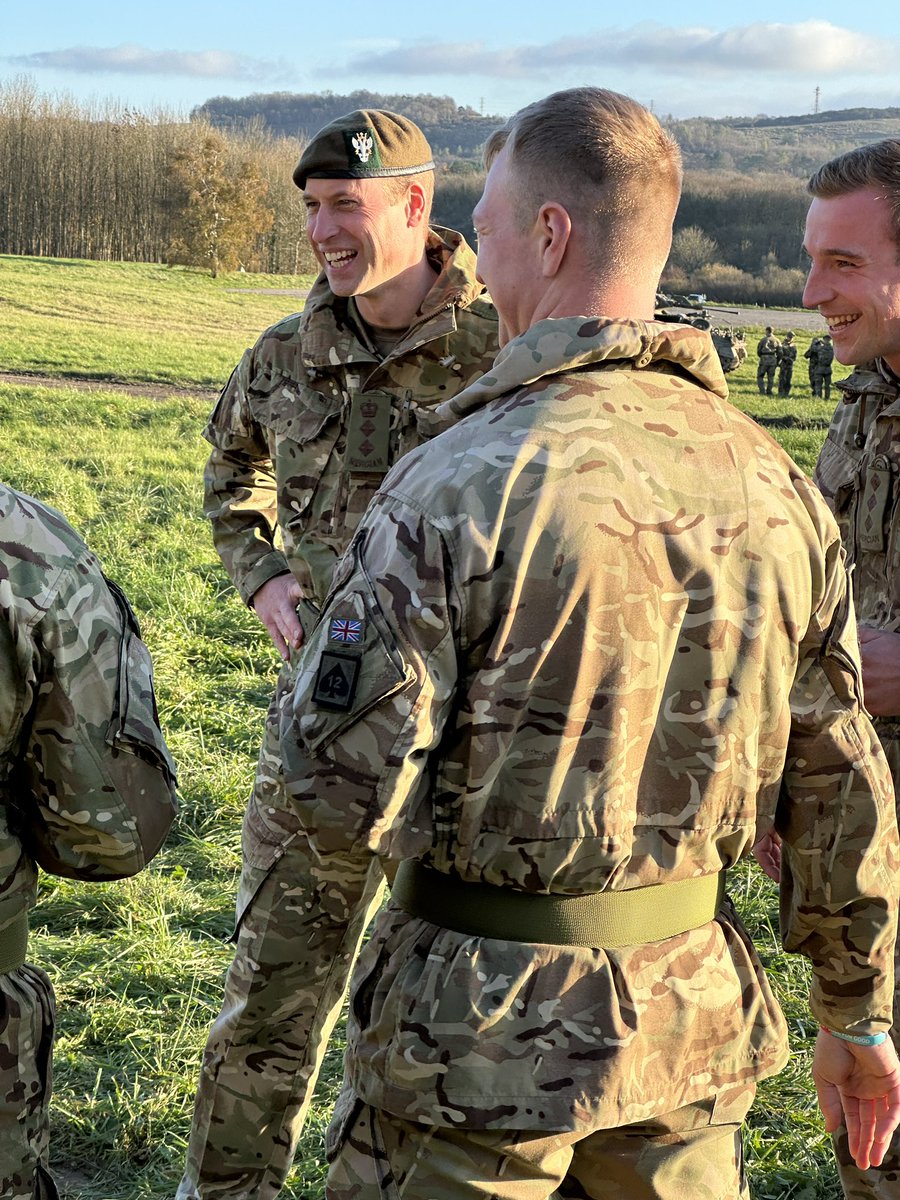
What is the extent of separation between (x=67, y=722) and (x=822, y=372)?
72.7ft

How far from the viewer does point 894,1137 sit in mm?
2773

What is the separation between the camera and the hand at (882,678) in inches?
109

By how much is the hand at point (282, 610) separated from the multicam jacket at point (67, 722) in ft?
4.08

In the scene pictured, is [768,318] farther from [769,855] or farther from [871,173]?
[769,855]

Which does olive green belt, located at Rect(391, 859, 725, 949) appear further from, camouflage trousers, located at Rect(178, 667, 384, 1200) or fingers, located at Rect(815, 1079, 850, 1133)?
camouflage trousers, located at Rect(178, 667, 384, 1200)

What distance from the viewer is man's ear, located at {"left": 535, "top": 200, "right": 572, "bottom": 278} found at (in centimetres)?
182

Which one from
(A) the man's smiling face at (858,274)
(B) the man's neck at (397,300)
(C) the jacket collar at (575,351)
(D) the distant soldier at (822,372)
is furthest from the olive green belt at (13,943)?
(D) the distant soldier at (822,372)

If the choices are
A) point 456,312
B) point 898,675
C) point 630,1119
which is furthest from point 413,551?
point 456,312

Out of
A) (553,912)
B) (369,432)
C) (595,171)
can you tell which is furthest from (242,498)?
(553,912)

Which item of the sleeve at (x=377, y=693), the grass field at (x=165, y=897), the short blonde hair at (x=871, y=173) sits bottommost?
the grass field at (x=165, y=897)

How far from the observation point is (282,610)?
347cm

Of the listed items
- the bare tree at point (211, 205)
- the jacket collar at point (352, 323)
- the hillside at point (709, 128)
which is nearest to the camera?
the jacket collar at point (352, 323)

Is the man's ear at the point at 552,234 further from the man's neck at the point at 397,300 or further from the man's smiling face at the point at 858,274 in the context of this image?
the man's neck at the point at 397,300

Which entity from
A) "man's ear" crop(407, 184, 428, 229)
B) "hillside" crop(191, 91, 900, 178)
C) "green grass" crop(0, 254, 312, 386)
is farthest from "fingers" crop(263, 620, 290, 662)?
"hillside" crop(191, 91, 900, 178)
